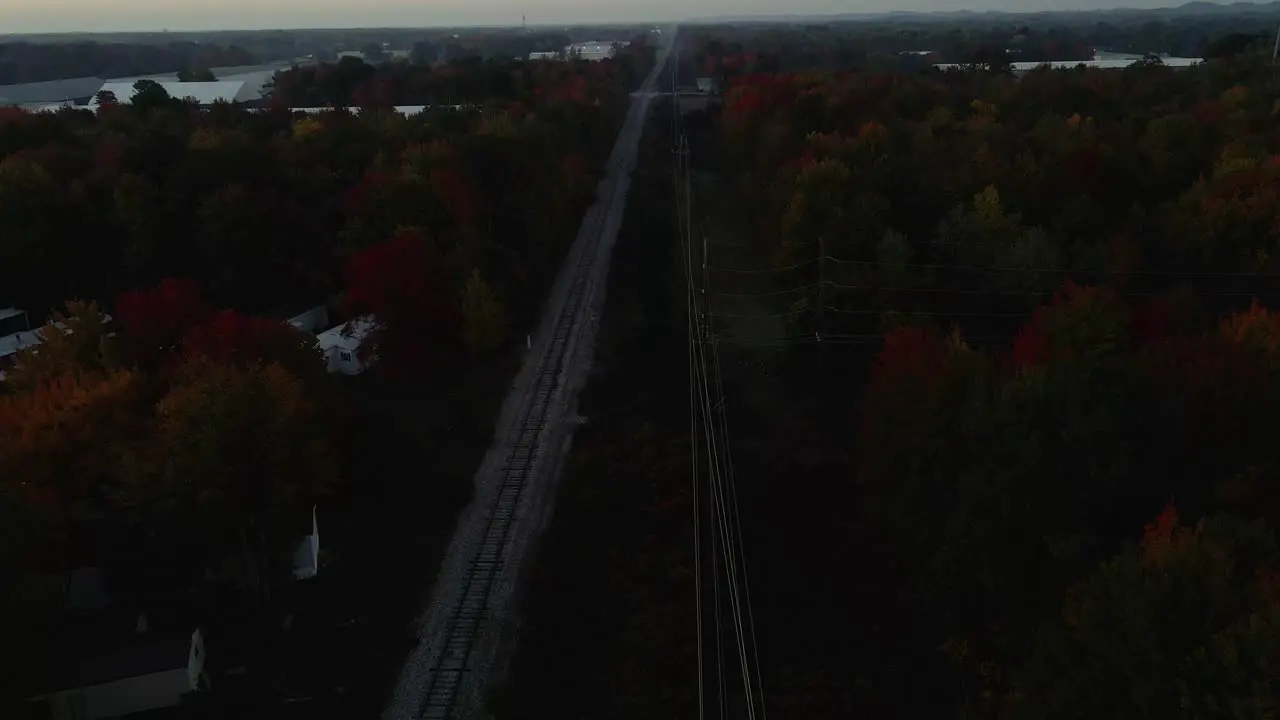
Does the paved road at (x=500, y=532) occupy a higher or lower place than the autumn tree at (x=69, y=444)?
lower

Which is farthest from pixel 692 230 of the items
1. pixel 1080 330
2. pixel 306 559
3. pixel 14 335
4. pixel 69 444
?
pixel 69 444

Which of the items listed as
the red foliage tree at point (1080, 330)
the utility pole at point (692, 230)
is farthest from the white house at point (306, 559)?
the utility pole at point (692, 230)

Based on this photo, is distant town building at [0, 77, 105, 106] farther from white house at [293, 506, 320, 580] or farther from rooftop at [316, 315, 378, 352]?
white house at [293, 506, 320, 580]

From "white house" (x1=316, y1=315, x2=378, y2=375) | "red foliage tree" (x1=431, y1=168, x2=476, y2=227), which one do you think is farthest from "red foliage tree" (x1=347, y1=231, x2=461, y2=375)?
"red foliage tree" (x1=431, y1=168, x2=476, y2=227)

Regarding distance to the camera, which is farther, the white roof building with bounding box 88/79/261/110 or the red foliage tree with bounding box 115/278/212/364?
the white roof building with bounding box 88/79/261/110

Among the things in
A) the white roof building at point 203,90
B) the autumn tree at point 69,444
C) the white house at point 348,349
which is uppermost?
the white roof building at point 203,90

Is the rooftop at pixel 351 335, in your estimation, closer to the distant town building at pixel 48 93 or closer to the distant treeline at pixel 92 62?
the distant town building at pixel 48 93

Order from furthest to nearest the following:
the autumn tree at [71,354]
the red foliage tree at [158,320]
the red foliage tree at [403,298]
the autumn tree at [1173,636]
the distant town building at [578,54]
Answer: the distant town building at [578,54] < the red foliage tree at [403,298] < the red foliage tree at [158,320] < the autumn tree at [71,354] < the autumn tree at [1173,636]
